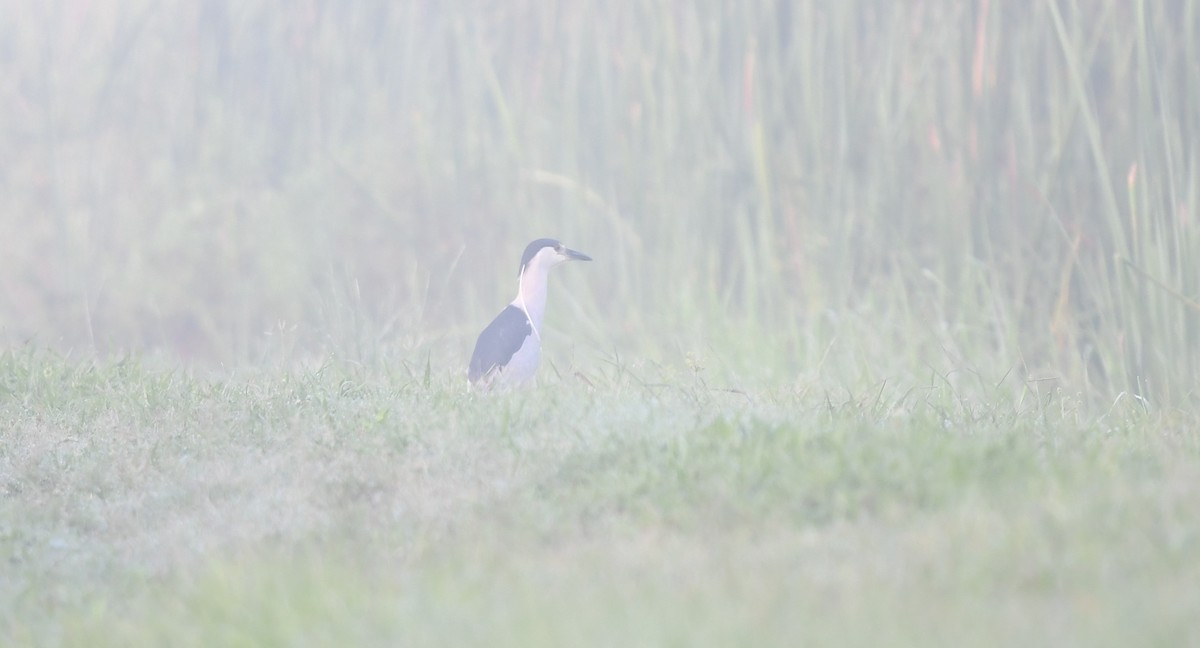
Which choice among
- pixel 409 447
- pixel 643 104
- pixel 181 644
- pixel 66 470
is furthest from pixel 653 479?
pixel 643 104

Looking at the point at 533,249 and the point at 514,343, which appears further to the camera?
the point at 533,249

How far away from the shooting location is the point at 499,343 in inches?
209

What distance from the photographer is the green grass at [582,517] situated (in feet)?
9.17

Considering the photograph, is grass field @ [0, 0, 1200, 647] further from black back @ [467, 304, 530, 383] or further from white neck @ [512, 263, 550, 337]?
white neck @ [512, 263, 550, 337]

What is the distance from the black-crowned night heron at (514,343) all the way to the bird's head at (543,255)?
0.02m

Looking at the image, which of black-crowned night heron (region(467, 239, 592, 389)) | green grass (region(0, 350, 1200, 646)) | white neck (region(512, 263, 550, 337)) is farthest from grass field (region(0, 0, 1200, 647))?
white neck (region(512, 263, 550, 337))

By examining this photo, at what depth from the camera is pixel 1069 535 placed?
2.98 metres

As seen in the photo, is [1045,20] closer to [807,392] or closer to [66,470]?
[807,392]

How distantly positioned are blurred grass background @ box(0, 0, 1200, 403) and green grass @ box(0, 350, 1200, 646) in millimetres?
1084

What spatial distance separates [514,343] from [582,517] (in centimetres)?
185

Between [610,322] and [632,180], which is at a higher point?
[632,180]

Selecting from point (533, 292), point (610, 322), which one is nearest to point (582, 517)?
point (533, 292)

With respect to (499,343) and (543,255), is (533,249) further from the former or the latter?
(499,343)

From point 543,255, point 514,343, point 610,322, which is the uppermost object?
point 543,255
